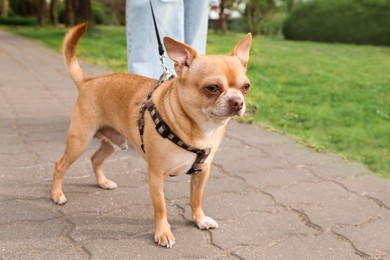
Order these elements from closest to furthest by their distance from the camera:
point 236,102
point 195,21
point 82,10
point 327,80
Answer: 1. point 236,102
2. point 195,21
3. point 327,80
4. point 82,10

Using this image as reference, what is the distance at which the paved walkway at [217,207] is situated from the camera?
8.29 feet

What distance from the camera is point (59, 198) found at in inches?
120

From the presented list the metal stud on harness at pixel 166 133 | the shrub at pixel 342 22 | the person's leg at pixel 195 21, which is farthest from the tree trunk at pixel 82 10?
the metal stud on harness at pixel 166 133

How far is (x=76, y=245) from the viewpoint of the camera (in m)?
2.50

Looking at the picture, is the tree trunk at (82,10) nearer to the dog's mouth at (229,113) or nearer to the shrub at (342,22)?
the shrub at (342,22)

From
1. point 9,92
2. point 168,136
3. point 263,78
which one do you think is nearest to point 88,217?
point 168,136

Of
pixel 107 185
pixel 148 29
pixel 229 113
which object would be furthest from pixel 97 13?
pixel 229 113

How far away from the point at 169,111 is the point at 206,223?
2.46 feet

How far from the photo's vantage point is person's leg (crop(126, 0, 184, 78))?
3807 millimetres

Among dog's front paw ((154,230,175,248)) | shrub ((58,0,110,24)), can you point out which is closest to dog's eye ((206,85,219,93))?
dog's front paw ((154,230,175,248))

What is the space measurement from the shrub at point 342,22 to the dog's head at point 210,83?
17638 millimetres

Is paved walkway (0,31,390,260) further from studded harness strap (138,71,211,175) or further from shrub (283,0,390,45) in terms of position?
shrub (283,0,390,45)

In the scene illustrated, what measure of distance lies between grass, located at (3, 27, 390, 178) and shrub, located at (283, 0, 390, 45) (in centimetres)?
715

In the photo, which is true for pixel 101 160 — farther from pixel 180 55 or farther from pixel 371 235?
pixel 371 235
